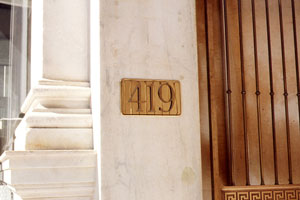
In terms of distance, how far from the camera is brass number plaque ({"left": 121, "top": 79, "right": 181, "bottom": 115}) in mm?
2402

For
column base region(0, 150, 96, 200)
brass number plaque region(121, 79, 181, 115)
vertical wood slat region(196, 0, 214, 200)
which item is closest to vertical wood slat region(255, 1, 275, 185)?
vertical wood slat region(196, 0, 214, 200)

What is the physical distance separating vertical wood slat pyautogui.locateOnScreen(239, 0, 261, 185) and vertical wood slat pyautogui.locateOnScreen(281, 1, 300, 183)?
9.7 inches

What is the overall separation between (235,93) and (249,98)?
0.11m

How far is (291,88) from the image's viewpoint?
301 cm

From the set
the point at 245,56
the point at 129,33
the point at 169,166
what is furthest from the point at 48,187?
the point at 245,56

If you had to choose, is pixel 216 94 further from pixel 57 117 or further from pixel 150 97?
pixel 57 117

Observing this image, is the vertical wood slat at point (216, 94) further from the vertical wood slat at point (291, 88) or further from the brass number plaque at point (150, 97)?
the vertical wood slat at point (291, 88)

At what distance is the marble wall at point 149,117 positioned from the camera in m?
2.34

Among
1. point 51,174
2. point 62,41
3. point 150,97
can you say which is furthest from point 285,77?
point 51,174

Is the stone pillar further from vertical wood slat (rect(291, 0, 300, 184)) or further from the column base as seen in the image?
vertical wood slat (rect(291, 0, 300, 184))

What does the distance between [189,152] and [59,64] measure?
941mm

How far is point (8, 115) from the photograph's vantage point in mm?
3275

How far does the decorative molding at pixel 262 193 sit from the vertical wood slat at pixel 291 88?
0.13 m

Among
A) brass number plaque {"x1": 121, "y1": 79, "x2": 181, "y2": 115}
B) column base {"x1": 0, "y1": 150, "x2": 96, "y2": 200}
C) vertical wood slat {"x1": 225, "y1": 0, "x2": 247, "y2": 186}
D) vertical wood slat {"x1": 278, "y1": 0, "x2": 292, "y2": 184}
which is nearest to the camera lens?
column base {"x1": 0, "y1": 150, "x2": 96, "y2": 200}
